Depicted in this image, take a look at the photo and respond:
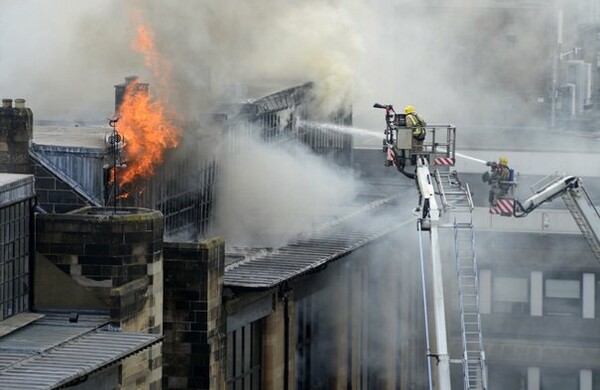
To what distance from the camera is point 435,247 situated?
2528 centimetres

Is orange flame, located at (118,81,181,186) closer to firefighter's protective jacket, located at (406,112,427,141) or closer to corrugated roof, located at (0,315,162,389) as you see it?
corrugated roof, located at (0,315,162,389)

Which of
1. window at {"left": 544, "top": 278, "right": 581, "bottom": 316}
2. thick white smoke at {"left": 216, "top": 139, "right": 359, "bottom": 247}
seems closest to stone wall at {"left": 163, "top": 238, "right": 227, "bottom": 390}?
thick white smoke at {"left": 216, "top": 139, "right": 359, "bottom": 247}

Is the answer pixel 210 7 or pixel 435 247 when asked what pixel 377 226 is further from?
pixel 435 247

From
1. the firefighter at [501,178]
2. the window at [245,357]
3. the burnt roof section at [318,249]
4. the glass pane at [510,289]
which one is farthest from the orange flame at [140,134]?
the glass pane at [510,289]

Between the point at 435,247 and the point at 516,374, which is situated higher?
the point at 435,247

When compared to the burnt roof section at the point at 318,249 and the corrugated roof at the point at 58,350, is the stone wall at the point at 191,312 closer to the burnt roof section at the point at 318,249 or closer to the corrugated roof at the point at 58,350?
the burnt roof section at the point at 318,249

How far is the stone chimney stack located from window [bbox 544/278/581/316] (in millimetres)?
27057

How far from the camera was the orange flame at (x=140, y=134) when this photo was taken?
2994 centimetres

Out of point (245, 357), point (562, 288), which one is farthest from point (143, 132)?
point (562, 288)

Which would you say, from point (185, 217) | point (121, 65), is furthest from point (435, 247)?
point (121, 65)

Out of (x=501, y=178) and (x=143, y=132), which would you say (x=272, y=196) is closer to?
(x=501, y=178)

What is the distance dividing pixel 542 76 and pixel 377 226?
3621 centimetres

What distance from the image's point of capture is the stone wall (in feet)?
93.2

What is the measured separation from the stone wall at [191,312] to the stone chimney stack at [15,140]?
2.61 meters
